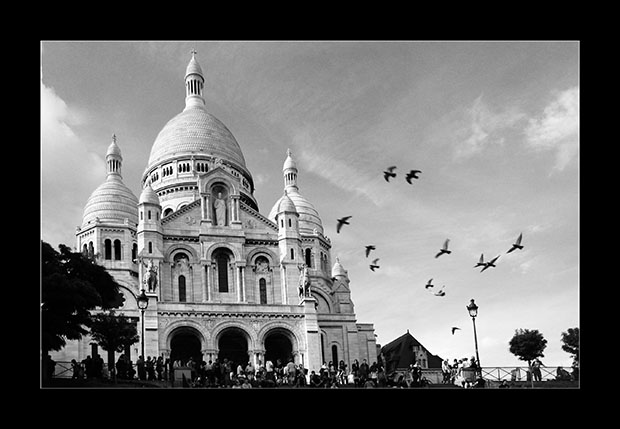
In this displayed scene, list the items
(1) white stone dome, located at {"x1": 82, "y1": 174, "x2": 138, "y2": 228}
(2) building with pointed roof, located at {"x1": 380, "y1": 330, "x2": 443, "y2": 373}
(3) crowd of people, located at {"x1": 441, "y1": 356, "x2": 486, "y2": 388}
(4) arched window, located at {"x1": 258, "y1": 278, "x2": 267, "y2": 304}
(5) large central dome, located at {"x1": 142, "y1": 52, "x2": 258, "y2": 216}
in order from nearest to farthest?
(3) crowd of people, located at {"x1": 441, "y1": 356, "x2": 486, "y2": 388} < (4) arched window, located at {"x1": 258, "y1": 278, "x2": 267, "y2": 304} < (5) large central dome, located at {"x1": 142, "y1": 52, "x2": 258, "y2": 216} < (1) white stone dome, located at {"x1": 82, "y1": 174, "x2": 138, "y2": 228} < (2) building with pointed roof, located at {"x1": 380, "y1": 330, "x2": 443, "y2": 373}

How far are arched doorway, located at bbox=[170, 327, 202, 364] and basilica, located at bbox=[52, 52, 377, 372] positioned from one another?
0.23 feet

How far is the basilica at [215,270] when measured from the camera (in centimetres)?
5903

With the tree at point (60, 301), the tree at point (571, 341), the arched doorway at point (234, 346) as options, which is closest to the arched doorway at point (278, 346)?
the arched doorway at point (234, 346)

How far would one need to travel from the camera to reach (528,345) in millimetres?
67125

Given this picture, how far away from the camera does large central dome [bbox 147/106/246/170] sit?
84.4m

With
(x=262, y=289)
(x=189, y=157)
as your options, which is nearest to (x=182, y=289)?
(x=262, y=289)

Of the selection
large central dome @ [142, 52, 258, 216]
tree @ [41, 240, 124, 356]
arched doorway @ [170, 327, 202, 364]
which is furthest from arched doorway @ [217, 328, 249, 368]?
tree @ [41, 240, 124, 356]

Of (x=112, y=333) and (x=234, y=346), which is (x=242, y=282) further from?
(x=112, y=333)

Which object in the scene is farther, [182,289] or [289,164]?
[289,164]

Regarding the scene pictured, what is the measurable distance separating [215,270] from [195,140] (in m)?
23.8

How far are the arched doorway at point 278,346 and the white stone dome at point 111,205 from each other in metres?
25.2

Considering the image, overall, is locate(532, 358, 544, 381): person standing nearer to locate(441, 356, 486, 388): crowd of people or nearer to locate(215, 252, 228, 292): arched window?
locate(441, 356, 486, 388): crowd of people
